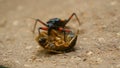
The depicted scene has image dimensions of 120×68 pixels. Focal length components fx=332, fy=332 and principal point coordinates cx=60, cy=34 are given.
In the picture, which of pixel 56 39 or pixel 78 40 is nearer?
pixel 56 39

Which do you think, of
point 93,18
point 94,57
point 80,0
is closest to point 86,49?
point 94,57

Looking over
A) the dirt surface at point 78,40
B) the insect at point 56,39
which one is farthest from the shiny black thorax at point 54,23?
the dirt surface at point 78,40

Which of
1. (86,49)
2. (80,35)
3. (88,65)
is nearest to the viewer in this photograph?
(88,65)

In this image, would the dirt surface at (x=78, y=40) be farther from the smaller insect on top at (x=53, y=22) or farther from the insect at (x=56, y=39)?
the smaller insect on top at (x=53, y=22)

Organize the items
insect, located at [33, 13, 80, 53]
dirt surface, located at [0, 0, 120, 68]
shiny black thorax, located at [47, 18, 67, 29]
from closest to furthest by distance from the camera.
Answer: dirt surface, located at [0, 0, 120, 68]
insect, located at [33, 13, 80, 53]
shiny black thorax, located at [47, 18, 67, 29]

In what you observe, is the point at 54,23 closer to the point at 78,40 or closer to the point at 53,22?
the point at 53,22

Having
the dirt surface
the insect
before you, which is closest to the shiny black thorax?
the insect

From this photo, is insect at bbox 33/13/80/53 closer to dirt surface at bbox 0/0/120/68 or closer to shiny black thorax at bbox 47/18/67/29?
shiny black thorax at bbox 47/18/67/29

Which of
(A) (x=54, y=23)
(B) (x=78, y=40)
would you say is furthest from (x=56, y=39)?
(B) (x=78, y=40)

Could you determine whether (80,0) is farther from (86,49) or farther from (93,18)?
(86,49)
